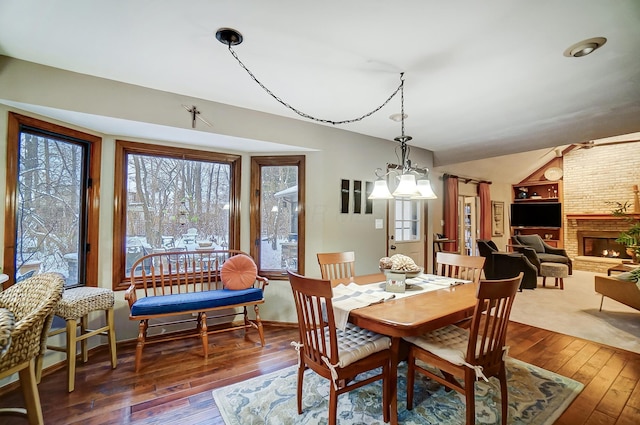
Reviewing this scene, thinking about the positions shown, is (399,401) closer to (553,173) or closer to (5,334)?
(5,334)

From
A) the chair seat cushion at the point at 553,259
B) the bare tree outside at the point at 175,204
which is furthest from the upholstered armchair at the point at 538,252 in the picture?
the bare tree outside at the point at 175,204

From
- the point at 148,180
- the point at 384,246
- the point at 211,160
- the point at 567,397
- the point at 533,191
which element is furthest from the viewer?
the point at 533,191

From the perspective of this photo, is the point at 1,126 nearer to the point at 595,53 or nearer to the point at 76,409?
the point at 76,409

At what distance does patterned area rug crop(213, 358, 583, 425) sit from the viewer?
6.13 ft

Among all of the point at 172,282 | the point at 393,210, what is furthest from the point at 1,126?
the point at 393,210

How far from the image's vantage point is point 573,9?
1540 mm

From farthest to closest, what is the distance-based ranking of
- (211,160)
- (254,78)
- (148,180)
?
(211,160)
(148,180)
(254,78)

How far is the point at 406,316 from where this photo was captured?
1.68m

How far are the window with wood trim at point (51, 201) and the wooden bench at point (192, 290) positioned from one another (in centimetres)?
54

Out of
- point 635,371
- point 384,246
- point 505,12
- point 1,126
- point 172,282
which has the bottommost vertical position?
point 635,371

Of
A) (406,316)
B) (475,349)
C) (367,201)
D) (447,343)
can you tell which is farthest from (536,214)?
(406,316)

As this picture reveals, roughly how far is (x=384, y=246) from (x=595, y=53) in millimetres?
2905

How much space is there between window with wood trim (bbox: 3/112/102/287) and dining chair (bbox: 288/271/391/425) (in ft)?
7.68

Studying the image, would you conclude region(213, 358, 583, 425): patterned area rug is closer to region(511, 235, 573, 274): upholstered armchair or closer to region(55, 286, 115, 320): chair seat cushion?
region(55, 286, 115, 320): chair seat cushion
